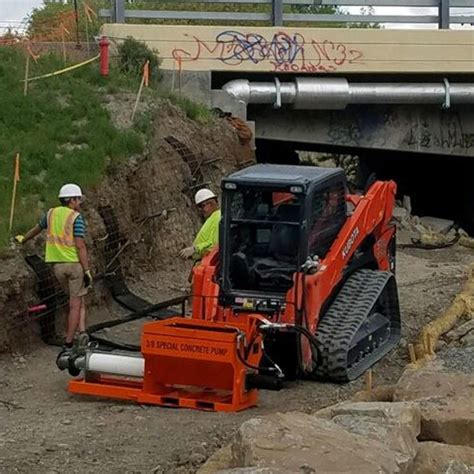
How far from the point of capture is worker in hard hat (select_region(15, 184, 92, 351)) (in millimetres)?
12742

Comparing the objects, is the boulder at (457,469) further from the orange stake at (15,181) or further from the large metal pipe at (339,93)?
the large metal pipe at (339,93)

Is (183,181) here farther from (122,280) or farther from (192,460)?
(192,460)

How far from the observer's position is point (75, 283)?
42.3ft

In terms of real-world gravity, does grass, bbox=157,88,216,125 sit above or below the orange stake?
above

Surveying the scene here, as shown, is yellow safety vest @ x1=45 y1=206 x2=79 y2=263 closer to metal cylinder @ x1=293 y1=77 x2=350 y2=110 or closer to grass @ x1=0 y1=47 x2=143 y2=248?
grass @ x1=0 y1=47 x2=143 y2=248

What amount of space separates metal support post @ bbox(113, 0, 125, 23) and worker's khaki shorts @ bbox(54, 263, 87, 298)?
1119 cm

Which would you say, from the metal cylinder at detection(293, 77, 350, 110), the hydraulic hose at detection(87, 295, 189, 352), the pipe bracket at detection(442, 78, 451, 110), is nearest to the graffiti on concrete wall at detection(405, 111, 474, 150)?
the pipe bracket at detection(442, 78, 451, 110)

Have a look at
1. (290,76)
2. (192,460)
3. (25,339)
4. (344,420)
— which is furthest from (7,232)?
(290,76)

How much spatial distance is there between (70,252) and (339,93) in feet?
38.5

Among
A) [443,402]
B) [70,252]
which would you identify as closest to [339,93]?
[70,252]

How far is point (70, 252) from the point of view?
1287 centimetres

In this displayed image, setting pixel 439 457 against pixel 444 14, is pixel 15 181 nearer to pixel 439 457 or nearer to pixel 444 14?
pixel 439 457

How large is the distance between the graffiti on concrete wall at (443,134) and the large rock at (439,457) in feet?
60.2

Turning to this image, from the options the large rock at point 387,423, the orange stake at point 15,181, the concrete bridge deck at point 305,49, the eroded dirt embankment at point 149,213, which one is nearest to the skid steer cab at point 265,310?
the large rock at point 387,423
